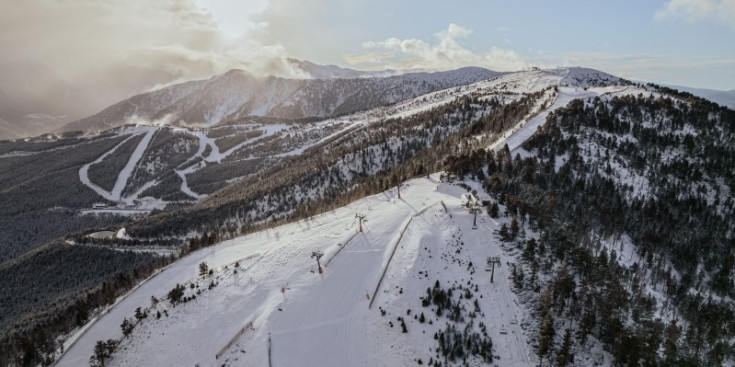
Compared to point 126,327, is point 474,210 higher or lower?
higher

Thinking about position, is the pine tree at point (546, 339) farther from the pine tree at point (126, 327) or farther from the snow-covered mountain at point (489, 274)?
the pine tree at point (126, 327)

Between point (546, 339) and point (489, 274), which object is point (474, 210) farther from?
point (546, 339)

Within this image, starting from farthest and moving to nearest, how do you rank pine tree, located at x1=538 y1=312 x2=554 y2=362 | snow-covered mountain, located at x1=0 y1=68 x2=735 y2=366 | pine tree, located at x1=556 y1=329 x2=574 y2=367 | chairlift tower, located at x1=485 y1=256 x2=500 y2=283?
chairlift tower, located at x1=485 y1=256 x2=500 y2=283
snow-covered mountain, located at x1=0 y1=68 x2=735 y2=366
pine tree, located at x1=538 y1=312 x2=554 y2=362
pine tree, located at x1=556 y1=329 x2=574 y2=367

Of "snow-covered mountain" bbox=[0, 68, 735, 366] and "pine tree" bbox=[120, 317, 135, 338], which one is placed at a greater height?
"snow-covered mountain" bbox=[0, 68, 735, 366]

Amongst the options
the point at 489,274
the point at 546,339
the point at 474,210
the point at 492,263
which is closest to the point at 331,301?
the point at 489,274

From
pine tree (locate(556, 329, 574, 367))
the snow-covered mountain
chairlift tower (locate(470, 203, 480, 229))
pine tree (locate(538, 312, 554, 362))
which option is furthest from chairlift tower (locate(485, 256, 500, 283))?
pine tree (locate(556, 329, 574, 367))

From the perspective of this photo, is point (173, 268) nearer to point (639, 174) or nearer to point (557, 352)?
point (557, 352)

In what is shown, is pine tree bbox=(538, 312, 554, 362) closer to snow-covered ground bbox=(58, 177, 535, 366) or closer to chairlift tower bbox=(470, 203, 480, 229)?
snow-covered ground bbox=(58, 177, 535, 366)

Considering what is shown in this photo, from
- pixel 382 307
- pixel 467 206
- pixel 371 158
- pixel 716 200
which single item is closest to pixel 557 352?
pixel 382 307

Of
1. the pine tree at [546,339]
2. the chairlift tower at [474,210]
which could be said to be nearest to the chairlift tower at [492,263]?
the chairlift tower at [474,210]
